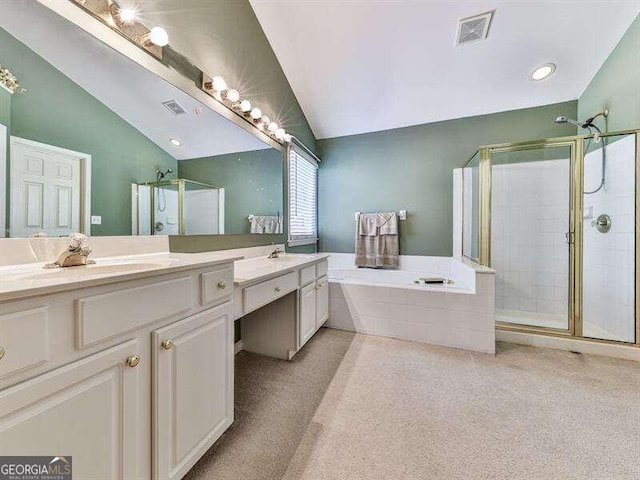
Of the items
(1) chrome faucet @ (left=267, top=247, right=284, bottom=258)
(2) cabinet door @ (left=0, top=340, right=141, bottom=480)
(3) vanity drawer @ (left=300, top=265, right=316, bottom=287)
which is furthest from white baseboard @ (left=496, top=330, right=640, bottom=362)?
(2) cabinet door @ (left=0, top=340, right=141, bottom=480)

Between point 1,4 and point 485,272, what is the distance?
285 centimetres

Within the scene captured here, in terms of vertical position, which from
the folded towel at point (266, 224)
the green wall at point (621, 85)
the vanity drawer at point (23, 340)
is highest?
the green wall at point (621, 85)

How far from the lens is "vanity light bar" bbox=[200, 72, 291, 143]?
1688mm

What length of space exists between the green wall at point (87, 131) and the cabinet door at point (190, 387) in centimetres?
60

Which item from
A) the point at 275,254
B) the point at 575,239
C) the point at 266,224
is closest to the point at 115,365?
the point at 275,254

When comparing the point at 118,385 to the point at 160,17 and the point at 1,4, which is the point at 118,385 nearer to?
the point at 1,4

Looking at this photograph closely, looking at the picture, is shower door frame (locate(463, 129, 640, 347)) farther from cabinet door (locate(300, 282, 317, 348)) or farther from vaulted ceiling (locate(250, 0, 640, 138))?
cabinet door (locate(300, 282, 317, 348))

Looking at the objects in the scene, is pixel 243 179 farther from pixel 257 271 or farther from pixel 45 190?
pixel 45 190

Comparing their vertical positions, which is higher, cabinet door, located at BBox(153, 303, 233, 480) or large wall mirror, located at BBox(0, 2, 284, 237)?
large wall mirror, located at BBox(0, 2, 284, 237)

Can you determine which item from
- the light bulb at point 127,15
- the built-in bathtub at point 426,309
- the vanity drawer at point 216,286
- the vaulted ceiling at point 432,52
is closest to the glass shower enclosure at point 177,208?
the vanity drawer at point 216,286

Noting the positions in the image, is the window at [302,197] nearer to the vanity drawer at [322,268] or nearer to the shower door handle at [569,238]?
the vanity drawer at [322,268]

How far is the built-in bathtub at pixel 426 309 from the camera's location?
82.7 inches

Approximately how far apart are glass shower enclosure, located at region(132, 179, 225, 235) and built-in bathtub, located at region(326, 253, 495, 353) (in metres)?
1.34

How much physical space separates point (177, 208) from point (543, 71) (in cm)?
333
